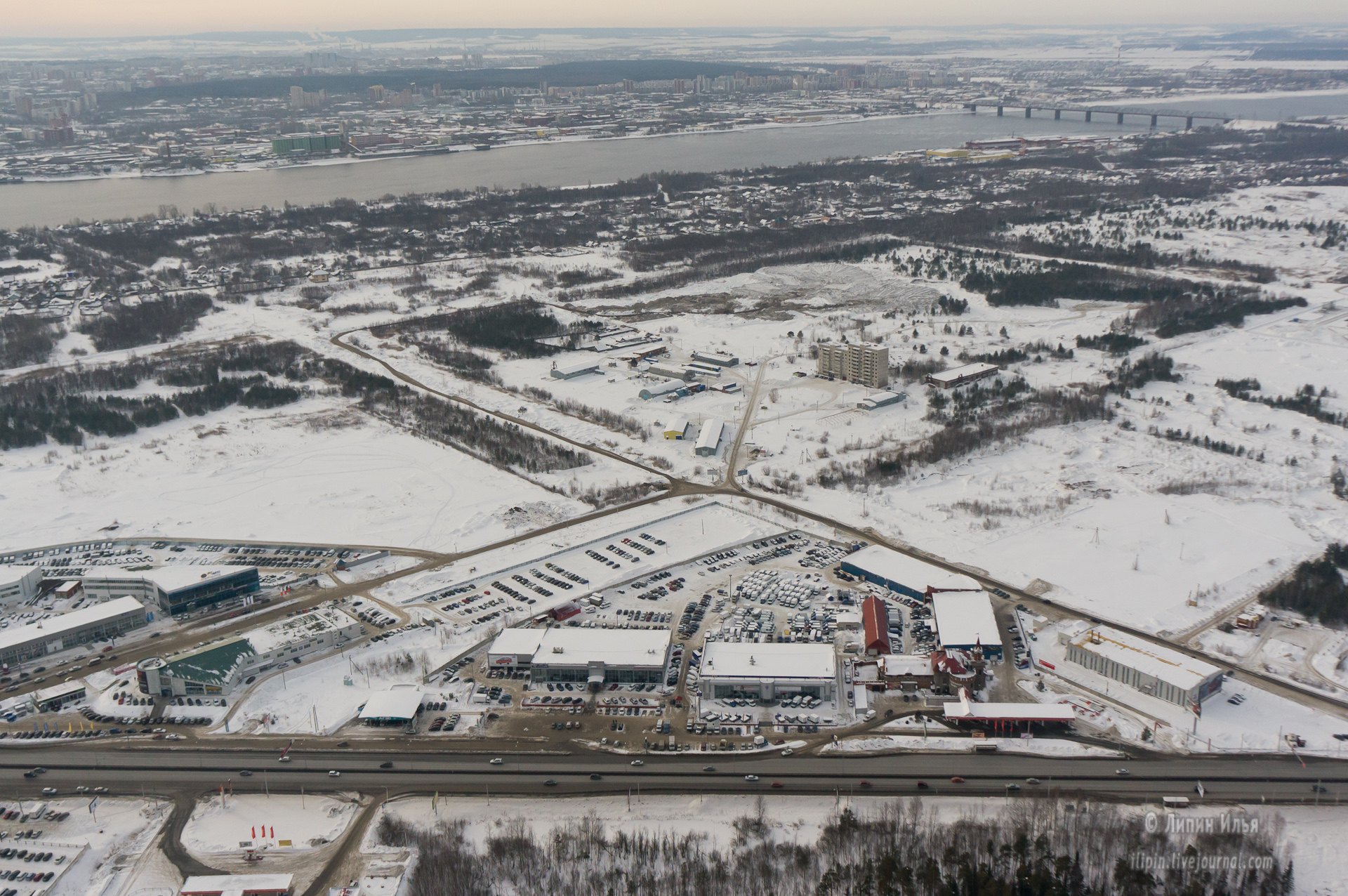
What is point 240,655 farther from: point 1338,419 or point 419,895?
point 1338,419

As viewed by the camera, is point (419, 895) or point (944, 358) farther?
point (944, 358)

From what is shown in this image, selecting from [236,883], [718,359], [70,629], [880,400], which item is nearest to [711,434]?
[880,400]

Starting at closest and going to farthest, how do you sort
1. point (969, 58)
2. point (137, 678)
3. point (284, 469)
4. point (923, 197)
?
point (137, 678)
point (284, 469)
point (923, 197)
point (969, 58)

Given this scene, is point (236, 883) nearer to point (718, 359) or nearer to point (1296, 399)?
point (718, 359)

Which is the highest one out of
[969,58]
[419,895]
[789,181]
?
[969,58]

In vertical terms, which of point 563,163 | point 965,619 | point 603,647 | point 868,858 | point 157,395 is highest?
point 563,163

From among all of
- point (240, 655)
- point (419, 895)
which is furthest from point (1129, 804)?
→ point (240, 655)
